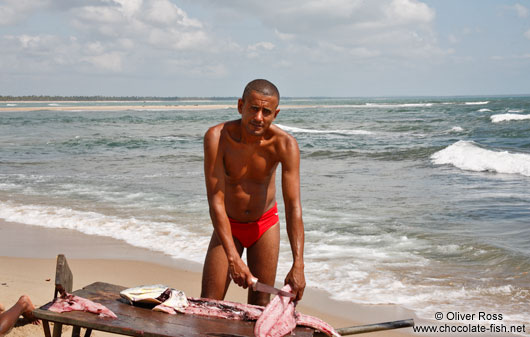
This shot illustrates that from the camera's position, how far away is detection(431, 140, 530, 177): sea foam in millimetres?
12961

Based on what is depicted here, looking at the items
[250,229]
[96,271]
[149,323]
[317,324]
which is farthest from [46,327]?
[96,271]

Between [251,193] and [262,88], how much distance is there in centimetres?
71

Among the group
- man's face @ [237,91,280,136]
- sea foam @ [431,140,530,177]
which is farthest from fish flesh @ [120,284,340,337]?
sea foam @ [431,140,530,177]

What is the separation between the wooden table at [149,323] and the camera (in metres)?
2.62

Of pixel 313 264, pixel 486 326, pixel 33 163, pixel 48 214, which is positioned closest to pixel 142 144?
pixel 33 163

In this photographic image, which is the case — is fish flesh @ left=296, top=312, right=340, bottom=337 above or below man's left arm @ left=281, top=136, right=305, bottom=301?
below

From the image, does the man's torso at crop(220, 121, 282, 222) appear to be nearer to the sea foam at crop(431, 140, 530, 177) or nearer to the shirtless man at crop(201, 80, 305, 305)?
the shirtless man at crop(201, 80, 305, 305)

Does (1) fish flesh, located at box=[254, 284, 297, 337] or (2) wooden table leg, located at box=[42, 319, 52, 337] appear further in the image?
(2) wooden table leg, located at box=[42, 319, 52, 337]

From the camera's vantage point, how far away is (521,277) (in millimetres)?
5203

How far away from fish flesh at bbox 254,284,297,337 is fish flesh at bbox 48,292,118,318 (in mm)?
771

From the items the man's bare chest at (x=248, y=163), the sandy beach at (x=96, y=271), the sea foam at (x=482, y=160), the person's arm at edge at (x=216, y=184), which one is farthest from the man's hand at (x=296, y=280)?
the sea foam at (x=482, y=160)

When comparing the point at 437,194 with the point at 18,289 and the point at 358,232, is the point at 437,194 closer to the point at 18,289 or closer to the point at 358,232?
the point at 358,232

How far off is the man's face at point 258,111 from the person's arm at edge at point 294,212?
20 centimetres

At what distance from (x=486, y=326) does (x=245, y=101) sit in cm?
265
